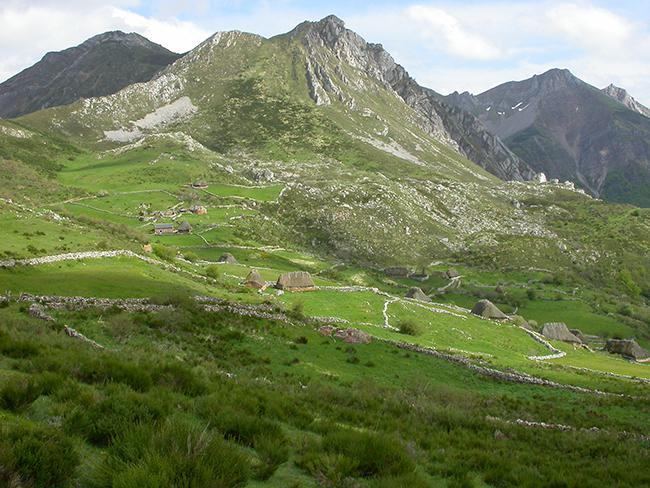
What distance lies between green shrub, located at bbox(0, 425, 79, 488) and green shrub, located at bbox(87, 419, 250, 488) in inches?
17.9

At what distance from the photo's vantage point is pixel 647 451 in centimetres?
1727

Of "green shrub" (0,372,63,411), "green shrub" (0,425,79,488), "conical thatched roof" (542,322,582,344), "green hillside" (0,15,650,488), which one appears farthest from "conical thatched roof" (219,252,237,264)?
"green shrub" (0,425,79,488)

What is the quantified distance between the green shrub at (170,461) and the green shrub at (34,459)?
0.45m

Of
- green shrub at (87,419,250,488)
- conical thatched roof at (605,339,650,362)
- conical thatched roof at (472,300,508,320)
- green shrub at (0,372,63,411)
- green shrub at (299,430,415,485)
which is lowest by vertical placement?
conical thatched roof at (605,339,650,362)

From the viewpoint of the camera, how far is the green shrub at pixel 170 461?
21.9 ft

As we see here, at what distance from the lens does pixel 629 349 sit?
76.6m

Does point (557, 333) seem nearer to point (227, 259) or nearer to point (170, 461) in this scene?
point (227, 259)

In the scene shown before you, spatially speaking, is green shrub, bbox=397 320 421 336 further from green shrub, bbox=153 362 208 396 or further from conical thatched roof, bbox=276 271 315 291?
green shrub, bbox=153 362 208 396

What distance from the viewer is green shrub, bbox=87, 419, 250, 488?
6.68 metres

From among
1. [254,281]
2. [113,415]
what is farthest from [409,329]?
[113,415]

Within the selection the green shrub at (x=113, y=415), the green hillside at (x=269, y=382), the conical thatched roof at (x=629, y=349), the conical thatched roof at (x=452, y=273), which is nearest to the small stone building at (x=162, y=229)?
the green hillside at (x=269, y=382)

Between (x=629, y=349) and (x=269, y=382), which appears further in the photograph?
(x=629, y=349)

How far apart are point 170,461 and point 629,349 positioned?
86.8 meters

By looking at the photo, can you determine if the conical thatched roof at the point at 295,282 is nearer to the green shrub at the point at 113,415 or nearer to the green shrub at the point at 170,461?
the green shrub at the point at 113,415
